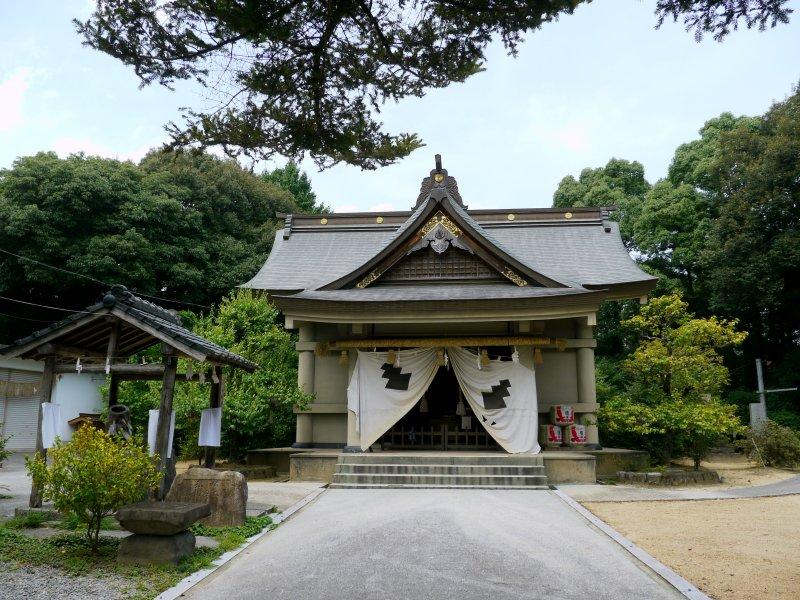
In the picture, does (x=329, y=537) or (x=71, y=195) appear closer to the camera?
(x=329, y=537)

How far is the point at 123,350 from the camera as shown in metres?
8.35

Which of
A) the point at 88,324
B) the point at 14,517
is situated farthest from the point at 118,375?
the point at 14,517

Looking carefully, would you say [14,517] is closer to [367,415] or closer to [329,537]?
[329,537]

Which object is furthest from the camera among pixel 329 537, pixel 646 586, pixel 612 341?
pixel 612 341

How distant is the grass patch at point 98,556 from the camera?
4848mm

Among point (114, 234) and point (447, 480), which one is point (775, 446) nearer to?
point (447, 480)

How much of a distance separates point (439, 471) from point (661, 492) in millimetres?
4176

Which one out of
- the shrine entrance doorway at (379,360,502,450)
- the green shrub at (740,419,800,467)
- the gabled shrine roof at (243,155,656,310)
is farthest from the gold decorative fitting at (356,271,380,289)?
the green shrub at (740,419,800,467)

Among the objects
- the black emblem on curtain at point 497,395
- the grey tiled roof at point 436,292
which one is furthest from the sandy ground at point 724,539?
the grey tiled roof at point 436,292

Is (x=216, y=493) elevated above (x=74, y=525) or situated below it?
above

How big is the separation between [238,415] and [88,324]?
4824 mm

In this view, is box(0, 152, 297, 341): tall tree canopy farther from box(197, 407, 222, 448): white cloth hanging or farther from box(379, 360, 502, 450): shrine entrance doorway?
box(197, 407, 222, 448): white cloth hanging

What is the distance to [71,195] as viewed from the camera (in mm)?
20609

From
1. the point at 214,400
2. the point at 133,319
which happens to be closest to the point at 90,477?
the point at 133,319
